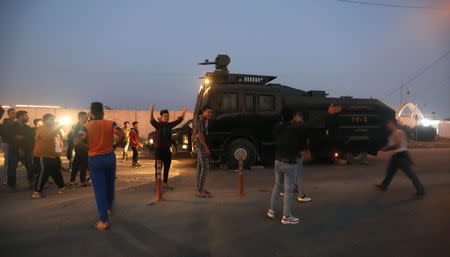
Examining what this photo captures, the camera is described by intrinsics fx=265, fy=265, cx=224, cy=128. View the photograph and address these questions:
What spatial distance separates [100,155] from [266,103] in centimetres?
629

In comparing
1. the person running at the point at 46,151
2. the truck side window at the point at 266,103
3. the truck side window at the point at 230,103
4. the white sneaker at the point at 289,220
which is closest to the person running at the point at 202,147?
the white sneaker at the point at 289,220

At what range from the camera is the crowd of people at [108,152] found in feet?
12.3

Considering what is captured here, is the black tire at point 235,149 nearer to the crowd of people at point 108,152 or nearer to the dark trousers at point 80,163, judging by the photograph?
the crowd of people at point 108,152

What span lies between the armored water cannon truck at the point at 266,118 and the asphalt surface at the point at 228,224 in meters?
2.42

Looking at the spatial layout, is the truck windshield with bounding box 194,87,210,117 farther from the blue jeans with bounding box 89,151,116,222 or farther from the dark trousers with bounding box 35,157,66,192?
the blue jeans with bounding box 89,151,116,222

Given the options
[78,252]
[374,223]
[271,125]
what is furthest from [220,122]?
[78,252]

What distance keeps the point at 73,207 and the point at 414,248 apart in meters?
5.32

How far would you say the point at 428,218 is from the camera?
4.23 m

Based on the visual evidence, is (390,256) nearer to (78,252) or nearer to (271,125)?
(78,252)

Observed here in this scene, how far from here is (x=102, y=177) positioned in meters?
3.71

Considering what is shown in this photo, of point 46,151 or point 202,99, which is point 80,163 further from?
point 202,99

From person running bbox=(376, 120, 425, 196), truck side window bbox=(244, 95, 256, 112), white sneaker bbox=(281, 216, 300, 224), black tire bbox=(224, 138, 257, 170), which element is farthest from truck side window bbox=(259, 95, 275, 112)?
white sneaker bbox=(281, 216, 300, 224)

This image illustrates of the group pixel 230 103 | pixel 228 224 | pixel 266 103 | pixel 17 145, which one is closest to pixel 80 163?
pixel 17 145

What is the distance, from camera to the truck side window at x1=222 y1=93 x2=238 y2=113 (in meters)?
8.67
